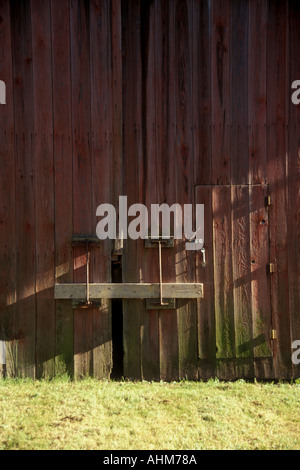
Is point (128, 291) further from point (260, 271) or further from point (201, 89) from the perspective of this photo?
point (201, 89)

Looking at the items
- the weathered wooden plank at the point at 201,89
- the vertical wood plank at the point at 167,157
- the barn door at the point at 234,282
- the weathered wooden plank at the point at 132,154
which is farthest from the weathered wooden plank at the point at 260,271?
the weathered wooden plank at the point at 132,154

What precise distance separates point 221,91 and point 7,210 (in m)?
2.68

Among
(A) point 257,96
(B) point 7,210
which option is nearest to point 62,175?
(B) point 7,210

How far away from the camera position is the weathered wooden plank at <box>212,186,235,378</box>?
402cm

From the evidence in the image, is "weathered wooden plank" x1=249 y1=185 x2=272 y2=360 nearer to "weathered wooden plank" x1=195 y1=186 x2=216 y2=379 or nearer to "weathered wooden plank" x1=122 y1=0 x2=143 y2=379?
"weathered wooden plank" x1=195 y1=186 x2=216 y2=379

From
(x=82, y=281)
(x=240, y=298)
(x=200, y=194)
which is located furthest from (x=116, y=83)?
(x=240, y=298)

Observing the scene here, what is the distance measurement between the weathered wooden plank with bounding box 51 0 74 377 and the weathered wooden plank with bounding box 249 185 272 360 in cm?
200

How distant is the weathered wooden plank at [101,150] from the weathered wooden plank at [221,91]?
1.11 metres

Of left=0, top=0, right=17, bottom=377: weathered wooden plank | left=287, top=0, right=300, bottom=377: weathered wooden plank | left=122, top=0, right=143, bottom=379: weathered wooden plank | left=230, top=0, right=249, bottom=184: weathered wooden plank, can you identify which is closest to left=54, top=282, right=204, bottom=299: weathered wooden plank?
left=122, top=0, right=143, bottom=379: weathered wooden plank

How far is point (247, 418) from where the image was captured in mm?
3215
